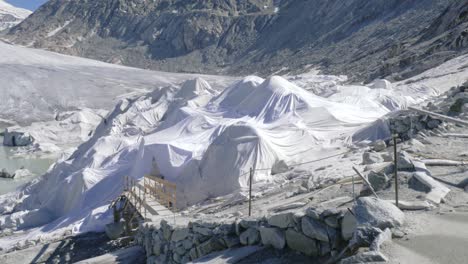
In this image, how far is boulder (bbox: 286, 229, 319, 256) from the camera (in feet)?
17.1

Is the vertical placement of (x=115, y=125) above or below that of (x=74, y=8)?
below

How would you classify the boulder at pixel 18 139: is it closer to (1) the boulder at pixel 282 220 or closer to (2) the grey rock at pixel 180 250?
(2) the grey rock at pixel 180 250

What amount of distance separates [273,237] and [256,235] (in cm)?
39

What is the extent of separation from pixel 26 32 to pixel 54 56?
156ft

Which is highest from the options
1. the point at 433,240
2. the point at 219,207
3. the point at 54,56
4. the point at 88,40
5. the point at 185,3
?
the point at 185,3

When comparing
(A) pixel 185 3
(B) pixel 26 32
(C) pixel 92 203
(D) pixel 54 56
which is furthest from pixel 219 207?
(B) pixel 26 32

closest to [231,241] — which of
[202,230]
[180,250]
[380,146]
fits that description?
[202,230]

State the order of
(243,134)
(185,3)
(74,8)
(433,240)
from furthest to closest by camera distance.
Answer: (74,8)
(185,3)
(243,134)
(433,240)

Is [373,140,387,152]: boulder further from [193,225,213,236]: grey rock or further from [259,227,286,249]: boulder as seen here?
[259,227,286,249]: boulder

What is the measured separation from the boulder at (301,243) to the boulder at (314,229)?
0.08m

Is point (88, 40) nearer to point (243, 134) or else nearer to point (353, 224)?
point (243, 134)

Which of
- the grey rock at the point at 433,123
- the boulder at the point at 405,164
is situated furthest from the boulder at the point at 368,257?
the grey rock at the point at 433,123

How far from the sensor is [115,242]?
12.9m

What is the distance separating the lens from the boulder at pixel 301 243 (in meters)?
5.22
